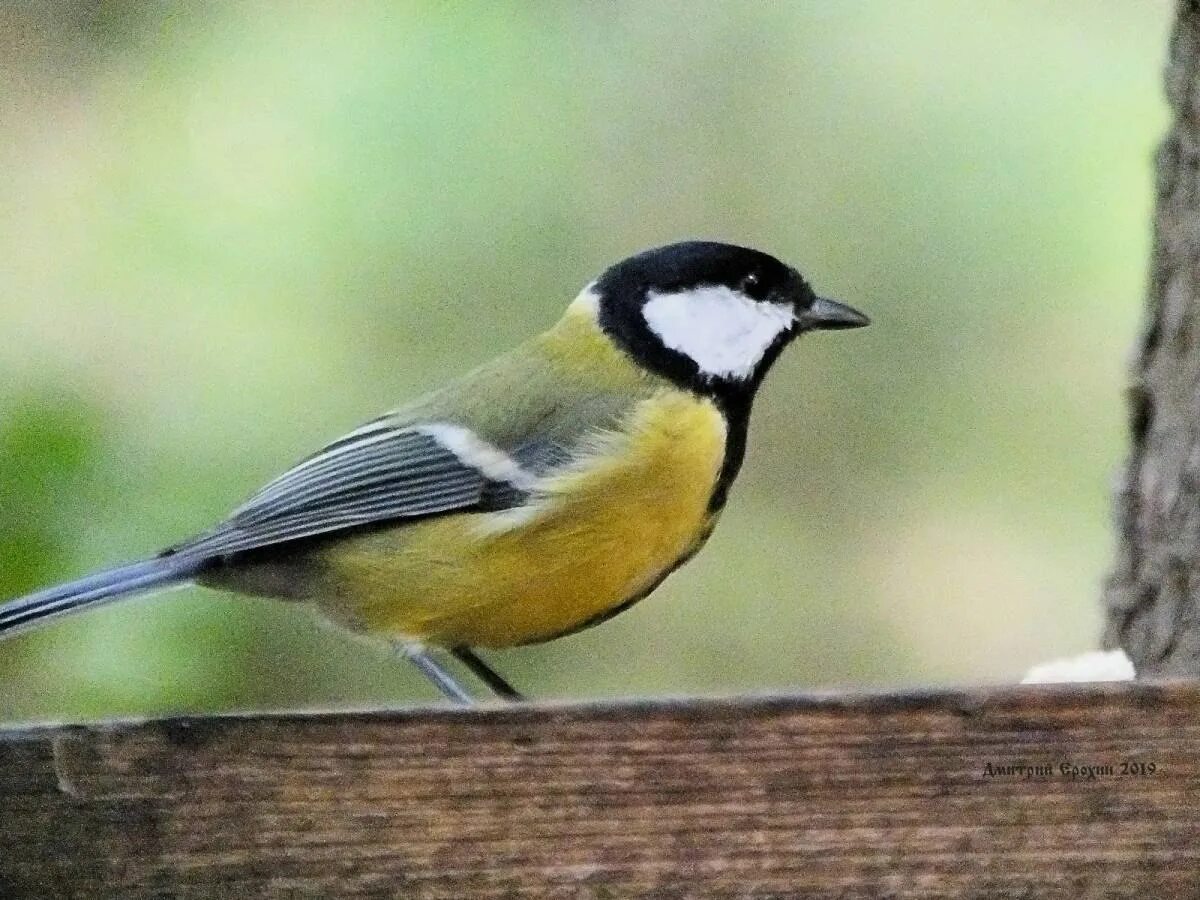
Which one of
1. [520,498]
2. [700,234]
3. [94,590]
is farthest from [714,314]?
[700,234]

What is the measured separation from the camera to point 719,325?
59.1 inches

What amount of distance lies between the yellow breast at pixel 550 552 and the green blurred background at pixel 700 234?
1.78 feet

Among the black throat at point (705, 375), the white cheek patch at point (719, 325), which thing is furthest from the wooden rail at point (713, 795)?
the white cheek patch at point (719, 325)

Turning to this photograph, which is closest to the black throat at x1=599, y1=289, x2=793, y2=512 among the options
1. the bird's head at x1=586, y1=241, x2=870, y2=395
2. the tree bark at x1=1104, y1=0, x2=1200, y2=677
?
the bird's head at x1=586, y1=241, x2=870, y2=395

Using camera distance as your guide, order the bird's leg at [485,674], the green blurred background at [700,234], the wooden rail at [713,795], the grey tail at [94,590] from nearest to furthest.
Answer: the wooden rail at [713,795]
the grey tail at [94,590]
the bird's leg at [485,674]
the green blurred background at [700,234]

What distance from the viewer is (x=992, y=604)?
2.36 metres

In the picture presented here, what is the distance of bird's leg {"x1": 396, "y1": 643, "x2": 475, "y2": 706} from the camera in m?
1.35

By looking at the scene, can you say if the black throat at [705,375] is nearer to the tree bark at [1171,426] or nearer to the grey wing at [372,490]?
the grey wing at [372,490]

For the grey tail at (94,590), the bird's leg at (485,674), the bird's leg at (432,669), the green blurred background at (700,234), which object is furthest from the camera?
the green blurred background at (700,234)

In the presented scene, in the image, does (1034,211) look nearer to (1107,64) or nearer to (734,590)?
(1107,64)

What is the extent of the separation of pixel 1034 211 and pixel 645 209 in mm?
533

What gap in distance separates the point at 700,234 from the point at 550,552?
40.5 inches

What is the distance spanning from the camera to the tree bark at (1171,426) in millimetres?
1497

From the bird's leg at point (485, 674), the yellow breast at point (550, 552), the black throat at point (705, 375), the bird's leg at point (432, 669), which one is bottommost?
the bird's leg at point (485, 674)
